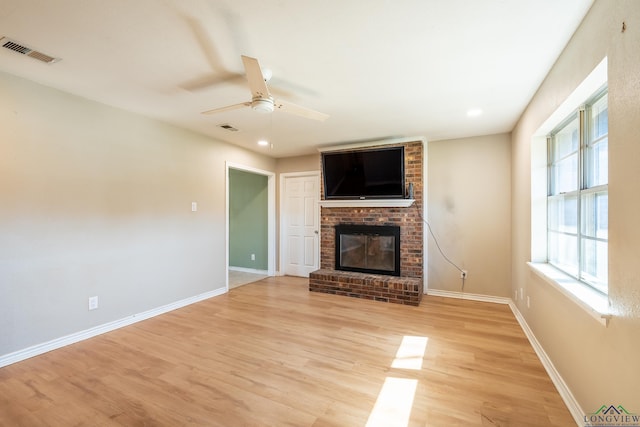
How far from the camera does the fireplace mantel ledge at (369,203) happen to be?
4.37m

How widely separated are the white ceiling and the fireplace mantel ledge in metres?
1.44

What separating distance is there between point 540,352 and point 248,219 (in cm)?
523

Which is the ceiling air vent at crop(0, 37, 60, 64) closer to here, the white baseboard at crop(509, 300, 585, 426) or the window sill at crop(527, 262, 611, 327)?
the window sill at crop(527, 262, 611, 327)

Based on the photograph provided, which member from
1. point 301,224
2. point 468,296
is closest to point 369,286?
point 468,296

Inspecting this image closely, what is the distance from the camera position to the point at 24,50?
204cm

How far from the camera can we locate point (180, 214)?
12.8 ft

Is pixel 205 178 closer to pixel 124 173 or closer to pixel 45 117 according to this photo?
pixel 124 173

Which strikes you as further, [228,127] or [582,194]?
[228,127]

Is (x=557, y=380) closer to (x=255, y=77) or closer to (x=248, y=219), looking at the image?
(x=255, y=77)

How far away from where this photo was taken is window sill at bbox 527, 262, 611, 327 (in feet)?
4.78

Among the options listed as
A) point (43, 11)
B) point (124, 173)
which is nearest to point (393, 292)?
point (124, 173)

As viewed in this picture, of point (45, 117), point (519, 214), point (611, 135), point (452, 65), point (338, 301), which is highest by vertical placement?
point (452, 65)

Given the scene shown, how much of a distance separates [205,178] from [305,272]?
2.63m

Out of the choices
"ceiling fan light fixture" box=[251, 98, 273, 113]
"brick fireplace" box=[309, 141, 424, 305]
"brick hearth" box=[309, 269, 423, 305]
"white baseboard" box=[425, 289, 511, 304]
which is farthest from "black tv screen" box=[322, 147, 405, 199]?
"ceiling fan light fixture" box=[251, 98, 273, 113]
